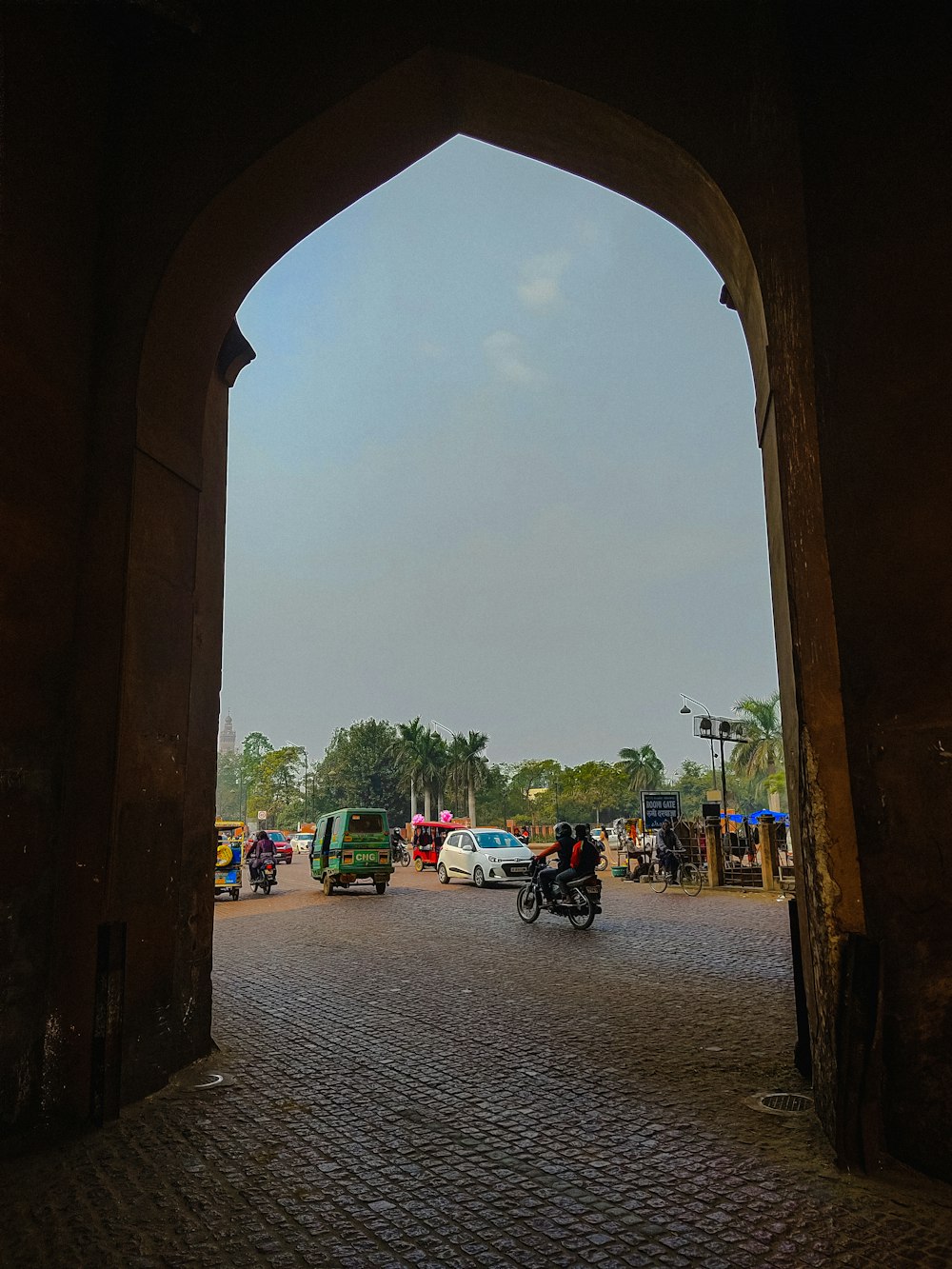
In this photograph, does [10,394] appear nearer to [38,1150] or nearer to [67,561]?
[67,561]

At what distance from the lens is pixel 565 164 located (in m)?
6.77

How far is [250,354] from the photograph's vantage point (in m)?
7.27

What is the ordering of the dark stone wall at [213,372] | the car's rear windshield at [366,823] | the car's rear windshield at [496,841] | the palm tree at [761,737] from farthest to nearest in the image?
the palm tree at [761,737] < the car's rear windshield at [496,841] < the car's rear windshield at [366,823] < the dark stone wall at [213,372]

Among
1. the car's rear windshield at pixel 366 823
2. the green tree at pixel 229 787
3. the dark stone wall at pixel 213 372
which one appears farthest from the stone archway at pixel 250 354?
the green tree at pixel 229 787

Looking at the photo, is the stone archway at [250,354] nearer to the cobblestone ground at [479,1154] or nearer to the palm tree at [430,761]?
the cobblestone ground at [479,1154]

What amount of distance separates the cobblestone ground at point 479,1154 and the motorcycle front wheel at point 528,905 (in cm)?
643

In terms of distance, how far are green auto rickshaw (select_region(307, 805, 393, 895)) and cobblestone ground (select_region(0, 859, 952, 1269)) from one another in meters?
13.3

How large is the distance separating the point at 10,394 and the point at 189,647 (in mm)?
2037

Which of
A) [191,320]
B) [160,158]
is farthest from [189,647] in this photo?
[160,158]

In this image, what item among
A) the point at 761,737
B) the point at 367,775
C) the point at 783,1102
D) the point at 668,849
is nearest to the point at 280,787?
the point at 367,775

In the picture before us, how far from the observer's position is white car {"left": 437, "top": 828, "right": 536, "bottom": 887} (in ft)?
80.3

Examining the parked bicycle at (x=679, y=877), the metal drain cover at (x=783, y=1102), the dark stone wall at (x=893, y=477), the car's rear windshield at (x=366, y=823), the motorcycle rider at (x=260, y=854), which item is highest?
the dark stone wall at (x=893, y=477)

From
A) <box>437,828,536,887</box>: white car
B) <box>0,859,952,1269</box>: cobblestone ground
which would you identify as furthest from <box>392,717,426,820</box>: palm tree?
<box>0,859,952,1269</box>: cobblestone ground

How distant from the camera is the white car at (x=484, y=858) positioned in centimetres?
2447
